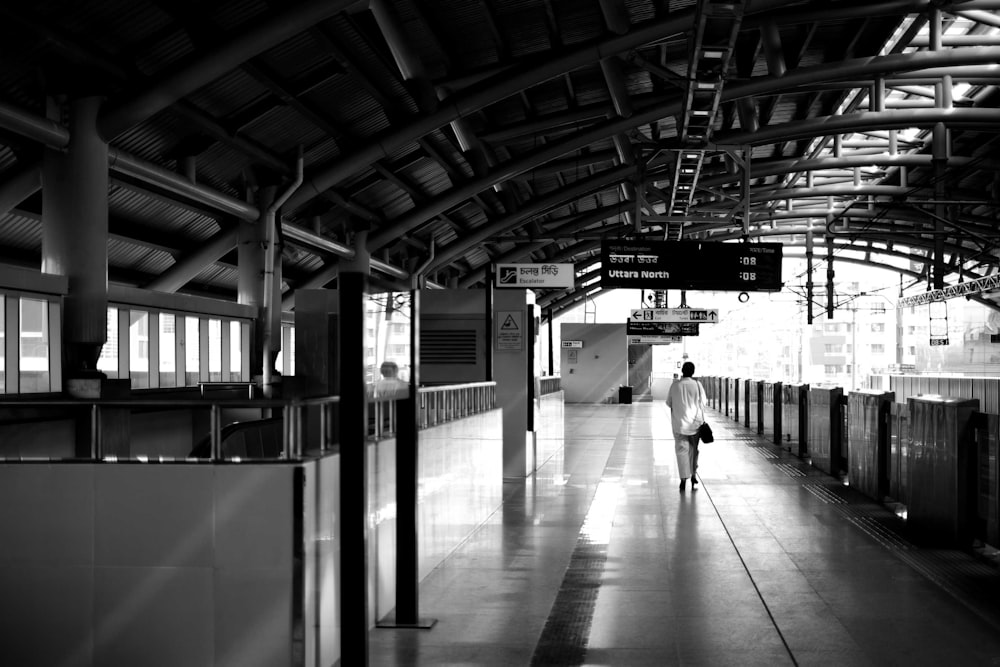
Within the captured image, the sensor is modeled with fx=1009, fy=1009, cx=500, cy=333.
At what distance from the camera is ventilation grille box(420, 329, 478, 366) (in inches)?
548

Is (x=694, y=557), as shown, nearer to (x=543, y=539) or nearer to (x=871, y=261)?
(x=543, y=539)

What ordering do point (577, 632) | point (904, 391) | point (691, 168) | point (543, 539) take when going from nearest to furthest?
point (577, 632) < point (543, 539) < point (691, 168) < point (904, 391)

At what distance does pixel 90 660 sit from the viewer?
191 inches

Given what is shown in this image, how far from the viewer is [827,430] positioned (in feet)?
47.5

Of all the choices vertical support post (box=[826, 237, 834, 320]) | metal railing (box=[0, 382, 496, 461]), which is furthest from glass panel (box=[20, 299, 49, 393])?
vertical support post (box=[826, 237, 834, 320])

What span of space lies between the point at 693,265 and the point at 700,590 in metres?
12.1

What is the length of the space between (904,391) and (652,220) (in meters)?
9.33

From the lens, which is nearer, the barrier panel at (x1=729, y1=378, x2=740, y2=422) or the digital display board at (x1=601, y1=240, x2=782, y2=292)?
the digital display board at (x1=601, y1=240, x2=782, y2=292)

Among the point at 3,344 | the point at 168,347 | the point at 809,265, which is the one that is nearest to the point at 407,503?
the point at 3,344

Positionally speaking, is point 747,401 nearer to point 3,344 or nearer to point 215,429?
point 3,344

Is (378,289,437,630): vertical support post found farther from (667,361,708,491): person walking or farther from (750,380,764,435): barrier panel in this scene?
(750,380,764,435): barrier panel

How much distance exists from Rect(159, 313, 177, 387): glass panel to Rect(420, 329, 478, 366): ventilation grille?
988 cm

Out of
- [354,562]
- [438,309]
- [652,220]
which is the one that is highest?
[652,220]

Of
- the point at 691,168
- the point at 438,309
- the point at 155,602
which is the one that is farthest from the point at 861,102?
the point at 155,602
